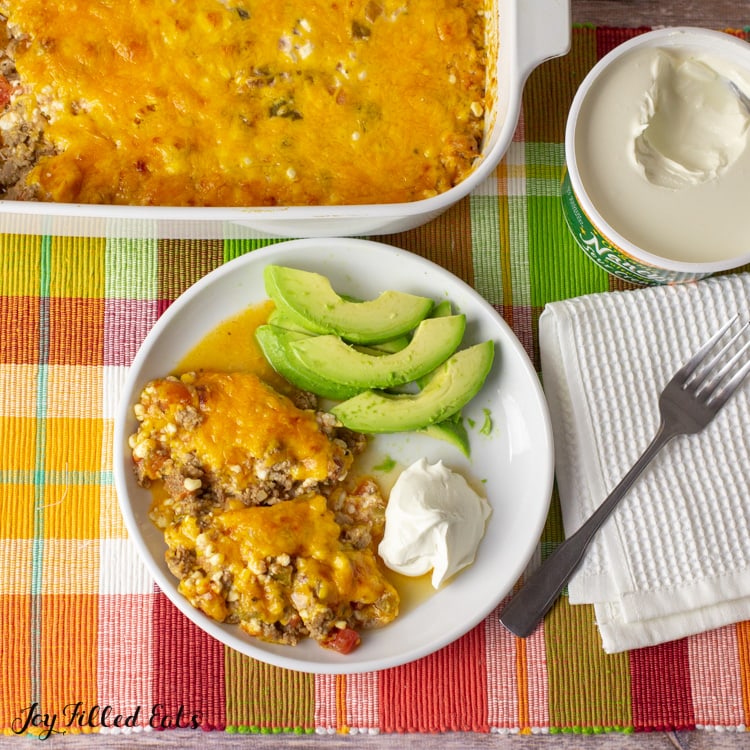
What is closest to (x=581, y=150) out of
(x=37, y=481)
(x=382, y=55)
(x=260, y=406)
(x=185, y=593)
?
(x=382, y=55)

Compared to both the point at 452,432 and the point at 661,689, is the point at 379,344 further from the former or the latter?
the point at 661,689

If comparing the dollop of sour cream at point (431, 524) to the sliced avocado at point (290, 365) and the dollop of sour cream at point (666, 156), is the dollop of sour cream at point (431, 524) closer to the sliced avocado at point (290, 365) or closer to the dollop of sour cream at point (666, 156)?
the sliced avocado at point (290, 365)

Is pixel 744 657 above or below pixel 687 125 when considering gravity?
below

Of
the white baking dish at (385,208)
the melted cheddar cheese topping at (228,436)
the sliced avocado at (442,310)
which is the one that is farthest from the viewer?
the sliced avocado at (442,310)

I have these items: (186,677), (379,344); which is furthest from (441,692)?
(379,344)

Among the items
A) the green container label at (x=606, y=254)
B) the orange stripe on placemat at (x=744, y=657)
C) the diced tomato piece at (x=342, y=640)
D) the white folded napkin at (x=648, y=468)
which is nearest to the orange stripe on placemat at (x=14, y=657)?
the diced tomato piece at (x=342, y=640)

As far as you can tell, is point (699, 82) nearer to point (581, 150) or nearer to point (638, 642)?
point (581, 150)
